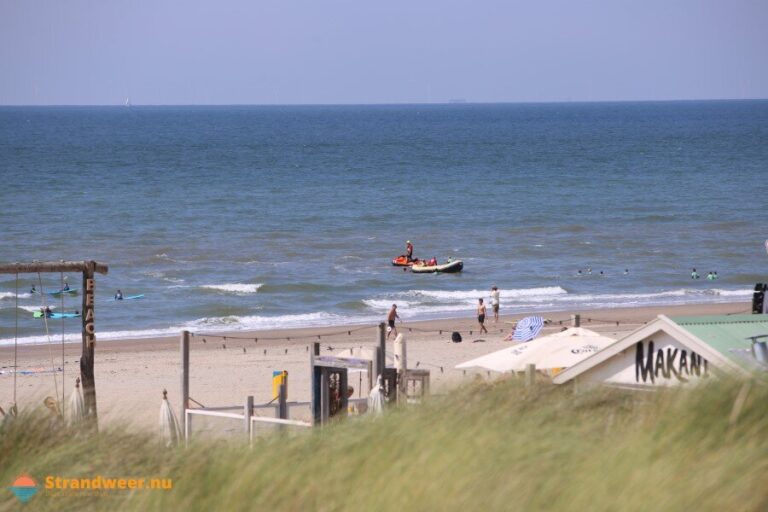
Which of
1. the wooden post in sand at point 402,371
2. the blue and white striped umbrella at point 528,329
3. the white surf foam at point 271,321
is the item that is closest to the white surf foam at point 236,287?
the white surf foam at point 271,321

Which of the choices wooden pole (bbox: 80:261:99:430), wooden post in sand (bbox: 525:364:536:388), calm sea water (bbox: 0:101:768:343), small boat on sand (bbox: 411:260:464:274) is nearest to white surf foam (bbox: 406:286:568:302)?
calm sea water (bbox: 0:101:768:343)

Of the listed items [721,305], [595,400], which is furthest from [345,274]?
[595,400]

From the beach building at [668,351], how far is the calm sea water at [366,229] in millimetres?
21561

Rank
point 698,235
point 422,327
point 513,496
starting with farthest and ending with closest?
point 698,235, point 422,327, point 513,496

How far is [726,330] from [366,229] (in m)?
44.0

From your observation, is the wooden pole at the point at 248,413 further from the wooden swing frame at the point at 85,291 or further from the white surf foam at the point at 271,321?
the white surf foam at the point at 271,321

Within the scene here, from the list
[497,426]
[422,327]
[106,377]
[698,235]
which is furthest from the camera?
[698,235]

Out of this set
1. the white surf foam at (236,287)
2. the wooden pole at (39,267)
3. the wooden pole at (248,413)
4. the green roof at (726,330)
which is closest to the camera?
the green roof at (726,330)

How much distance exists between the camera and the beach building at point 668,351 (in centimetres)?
855

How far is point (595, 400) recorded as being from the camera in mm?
7324

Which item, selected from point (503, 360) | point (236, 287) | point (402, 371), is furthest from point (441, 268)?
point (402, 371)

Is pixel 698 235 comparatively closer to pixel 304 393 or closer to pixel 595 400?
pixel 304 393

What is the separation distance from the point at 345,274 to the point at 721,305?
13.2 metres

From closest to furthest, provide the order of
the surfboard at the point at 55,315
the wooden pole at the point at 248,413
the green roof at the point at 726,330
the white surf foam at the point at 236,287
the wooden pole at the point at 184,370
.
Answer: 1. the green roof at the point at 726,330
2. the wooden pole at the point at 248,413
3. the wooden pole at the point at 184,370
4. the surfboard at the point at 55,315
5. the white surf foam at the point at 236,287
